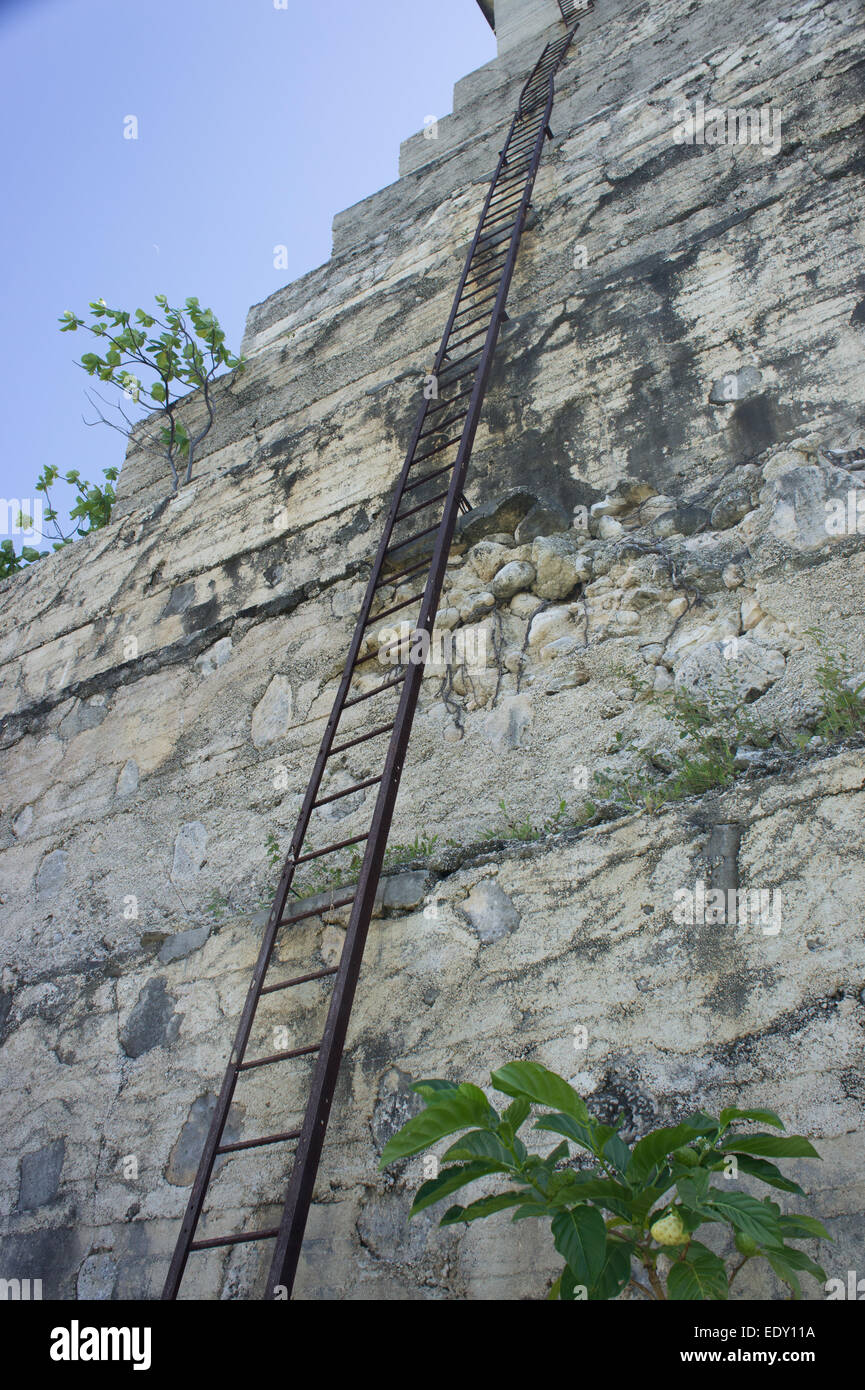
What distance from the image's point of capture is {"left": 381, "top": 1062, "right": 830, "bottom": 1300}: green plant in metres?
1.36

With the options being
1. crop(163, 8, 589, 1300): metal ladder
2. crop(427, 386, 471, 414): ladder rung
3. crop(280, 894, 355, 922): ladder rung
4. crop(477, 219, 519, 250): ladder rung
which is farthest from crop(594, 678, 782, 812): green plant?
crop(477, 219, 519, 250): ladder rung

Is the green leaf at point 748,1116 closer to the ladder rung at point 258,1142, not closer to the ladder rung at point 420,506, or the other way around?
the ladder rung at point 258,1142

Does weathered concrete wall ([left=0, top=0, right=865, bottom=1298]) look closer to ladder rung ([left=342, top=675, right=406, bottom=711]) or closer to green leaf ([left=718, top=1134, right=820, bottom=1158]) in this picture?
ladder rung ([left=342, top=675, right=406, bottom=711])

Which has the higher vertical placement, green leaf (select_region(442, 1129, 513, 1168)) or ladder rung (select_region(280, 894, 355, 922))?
ladder rung (select_region(280, 894, 355, 922))

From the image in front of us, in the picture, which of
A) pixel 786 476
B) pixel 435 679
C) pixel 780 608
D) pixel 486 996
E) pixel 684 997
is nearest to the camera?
pixel 684 997

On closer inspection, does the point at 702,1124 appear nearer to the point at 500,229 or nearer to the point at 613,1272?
the point at 613,1272

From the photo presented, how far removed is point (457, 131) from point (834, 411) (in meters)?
4.35

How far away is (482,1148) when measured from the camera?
1504 mm

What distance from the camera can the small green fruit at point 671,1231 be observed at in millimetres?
1396

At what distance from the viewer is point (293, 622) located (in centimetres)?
374

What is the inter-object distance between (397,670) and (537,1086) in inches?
75.6

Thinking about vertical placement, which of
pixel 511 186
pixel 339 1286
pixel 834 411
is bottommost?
pixel 339 1286
